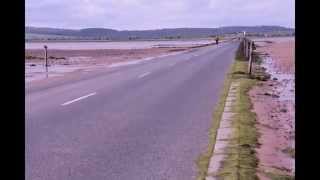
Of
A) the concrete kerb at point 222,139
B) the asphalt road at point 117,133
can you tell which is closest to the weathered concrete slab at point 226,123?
the concrete kerb at point 222,139

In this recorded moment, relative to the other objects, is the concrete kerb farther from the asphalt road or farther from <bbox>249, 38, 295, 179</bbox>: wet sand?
<bbox>249, 38, 295, 179</bbox>: wet sand

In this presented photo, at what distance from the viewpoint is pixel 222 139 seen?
9562 millimetres

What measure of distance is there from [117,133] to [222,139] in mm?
2132

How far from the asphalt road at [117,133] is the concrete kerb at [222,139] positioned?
0.23 meters

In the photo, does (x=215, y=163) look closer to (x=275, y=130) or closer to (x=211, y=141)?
(x=211, y=141)

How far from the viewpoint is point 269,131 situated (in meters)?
11.3

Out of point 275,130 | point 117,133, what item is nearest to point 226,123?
point 275,130

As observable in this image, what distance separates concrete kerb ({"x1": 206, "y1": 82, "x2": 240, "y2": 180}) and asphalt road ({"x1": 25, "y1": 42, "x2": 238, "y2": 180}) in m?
0.23

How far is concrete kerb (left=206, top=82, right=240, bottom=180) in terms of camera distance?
24.0 feet

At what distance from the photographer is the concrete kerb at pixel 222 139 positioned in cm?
733

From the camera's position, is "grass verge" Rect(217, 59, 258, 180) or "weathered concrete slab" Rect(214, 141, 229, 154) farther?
"weathered concrete slab" Rect(214, 141, 229, 154)

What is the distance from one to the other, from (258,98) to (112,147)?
33.3 ft

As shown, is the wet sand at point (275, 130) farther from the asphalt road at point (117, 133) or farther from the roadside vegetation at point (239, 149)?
the asphalt road at point (117, 133)

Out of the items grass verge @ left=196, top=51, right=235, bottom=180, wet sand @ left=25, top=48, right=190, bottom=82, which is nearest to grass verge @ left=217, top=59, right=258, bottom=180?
grass verge @ left=196, top=51, right=235, bottom=180
